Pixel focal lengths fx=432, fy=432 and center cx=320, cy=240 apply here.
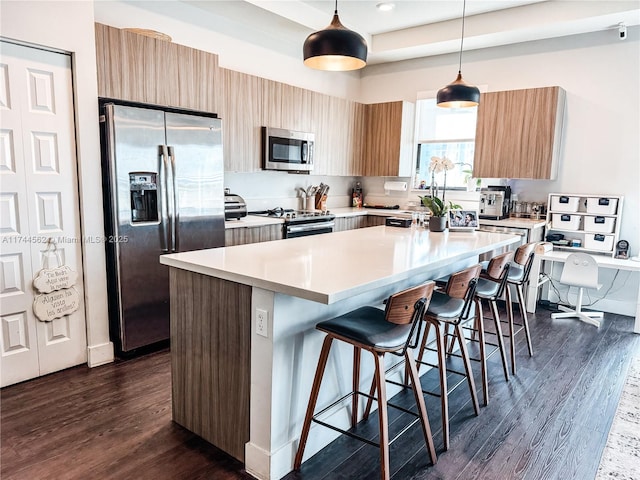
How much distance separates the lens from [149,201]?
3193 mm

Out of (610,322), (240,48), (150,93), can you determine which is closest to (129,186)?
(150,93)

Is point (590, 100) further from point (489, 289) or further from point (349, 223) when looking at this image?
point (489, 289)

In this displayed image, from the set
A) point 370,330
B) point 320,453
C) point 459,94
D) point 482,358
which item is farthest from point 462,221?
point 320,453

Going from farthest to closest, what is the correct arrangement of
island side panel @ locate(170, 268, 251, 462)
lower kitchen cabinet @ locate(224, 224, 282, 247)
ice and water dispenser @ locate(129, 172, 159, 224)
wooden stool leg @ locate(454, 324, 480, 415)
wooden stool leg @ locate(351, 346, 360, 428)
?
lower kitchen cabinet @ locate(224, 224, 282, 247)
ice and water dispenser @ locate(129, 172, 159, 224)
wooden stool leg @ locate(454, 324, 480, 415)
wooden stool leg @ locate(351, 346, 360, 428)
island side panel @ locate(170, 268, 251, 462)

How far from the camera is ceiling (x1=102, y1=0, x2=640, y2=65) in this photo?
13.3ft

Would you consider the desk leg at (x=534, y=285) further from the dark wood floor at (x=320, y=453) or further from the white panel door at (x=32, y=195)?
the white panel door at (x=32, y=195)

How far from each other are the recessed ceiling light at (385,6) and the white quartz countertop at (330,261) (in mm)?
2648

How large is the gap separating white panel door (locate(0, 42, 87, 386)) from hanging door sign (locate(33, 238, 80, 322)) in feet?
0.11

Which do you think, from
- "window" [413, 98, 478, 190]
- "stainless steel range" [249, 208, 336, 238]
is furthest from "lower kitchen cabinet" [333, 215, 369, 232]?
"window" [413, 98, 478, 190]

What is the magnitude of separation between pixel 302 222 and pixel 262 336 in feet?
9.14

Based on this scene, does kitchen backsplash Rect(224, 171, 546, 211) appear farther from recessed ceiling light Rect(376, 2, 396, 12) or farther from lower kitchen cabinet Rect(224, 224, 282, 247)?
recessed ceiling light Rect(376, 2, 396, 12)

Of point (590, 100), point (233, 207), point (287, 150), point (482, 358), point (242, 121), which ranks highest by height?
point (590, 100)

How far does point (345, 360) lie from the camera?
7.79 ft

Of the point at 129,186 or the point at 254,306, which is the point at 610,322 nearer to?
the point at 254,306
